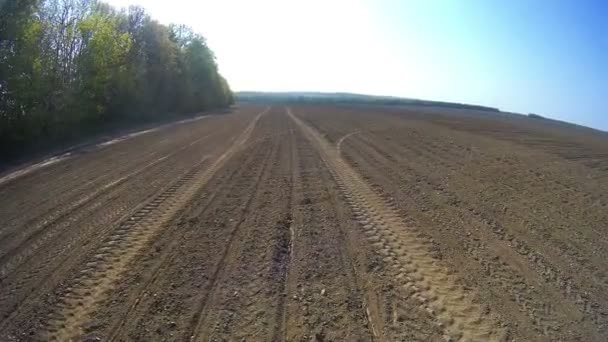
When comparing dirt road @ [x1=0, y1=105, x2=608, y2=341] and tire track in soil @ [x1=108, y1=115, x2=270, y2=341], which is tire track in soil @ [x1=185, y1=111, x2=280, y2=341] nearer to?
dirt road @ [x1=0, y1=105, x2=608, y2=341]

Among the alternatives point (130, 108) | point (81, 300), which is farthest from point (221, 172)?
point (130, 108)

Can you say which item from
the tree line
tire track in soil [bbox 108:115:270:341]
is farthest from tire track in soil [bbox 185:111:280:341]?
the tree line

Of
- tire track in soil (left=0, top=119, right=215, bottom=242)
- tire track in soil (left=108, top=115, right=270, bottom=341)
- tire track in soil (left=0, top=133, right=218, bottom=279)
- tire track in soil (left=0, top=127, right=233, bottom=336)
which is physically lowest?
tire track in soil (left=0, top=119, right=215, bottom=242)

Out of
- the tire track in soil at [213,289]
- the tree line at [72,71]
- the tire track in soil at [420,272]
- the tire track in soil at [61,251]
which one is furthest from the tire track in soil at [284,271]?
the tree line at [72,71]

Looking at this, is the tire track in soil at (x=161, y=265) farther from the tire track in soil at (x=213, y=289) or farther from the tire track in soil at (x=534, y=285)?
the tire track in soil at (x=534, y=285)

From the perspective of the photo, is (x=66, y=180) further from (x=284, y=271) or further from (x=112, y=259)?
(x=284, y=271)

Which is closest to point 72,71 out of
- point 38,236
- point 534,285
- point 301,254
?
point 38,236

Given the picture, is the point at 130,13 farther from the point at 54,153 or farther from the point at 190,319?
the point at 190,319
